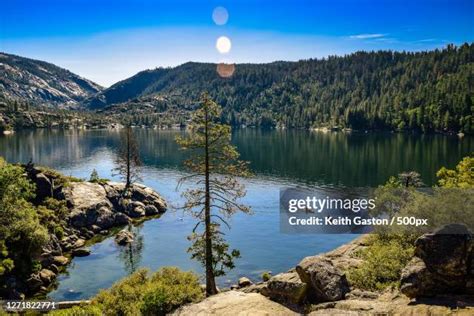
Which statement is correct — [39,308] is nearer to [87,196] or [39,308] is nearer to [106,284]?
[106,284]

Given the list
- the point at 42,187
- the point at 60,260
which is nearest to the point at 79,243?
the point at 60,260

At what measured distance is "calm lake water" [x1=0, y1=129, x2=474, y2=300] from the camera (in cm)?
6186

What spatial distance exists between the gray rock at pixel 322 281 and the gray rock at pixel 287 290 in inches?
20.6

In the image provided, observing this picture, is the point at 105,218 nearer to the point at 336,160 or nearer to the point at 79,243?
the point at 79,243

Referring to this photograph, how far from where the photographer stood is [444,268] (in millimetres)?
25234

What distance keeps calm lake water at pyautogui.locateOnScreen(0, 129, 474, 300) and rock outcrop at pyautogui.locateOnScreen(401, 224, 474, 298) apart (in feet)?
108

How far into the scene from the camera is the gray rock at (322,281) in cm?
2828

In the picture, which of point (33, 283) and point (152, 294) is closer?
point (152, 294)

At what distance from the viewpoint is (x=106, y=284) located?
56438mm

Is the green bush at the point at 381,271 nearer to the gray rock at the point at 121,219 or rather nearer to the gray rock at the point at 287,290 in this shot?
the gray rock at the point at 287,290

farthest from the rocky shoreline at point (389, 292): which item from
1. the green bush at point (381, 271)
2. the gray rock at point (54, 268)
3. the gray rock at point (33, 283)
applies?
the gray rock at point (54, 268)

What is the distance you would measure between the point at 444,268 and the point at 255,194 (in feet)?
279

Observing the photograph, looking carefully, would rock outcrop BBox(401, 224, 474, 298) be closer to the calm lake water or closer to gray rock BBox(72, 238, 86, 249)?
the calm lake water

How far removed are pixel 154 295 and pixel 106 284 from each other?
25646mm
